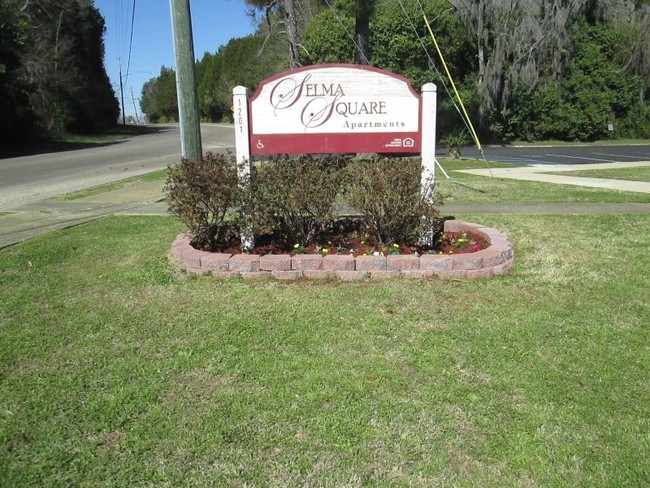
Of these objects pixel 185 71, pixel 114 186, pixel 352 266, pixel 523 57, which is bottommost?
pixel 352 266

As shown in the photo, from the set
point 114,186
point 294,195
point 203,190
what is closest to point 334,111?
point 294,195

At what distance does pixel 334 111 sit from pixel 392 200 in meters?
1.16

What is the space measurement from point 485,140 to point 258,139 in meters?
31.1

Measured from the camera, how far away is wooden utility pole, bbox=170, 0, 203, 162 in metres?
6.98

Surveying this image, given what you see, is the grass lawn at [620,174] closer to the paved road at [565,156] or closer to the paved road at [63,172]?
the paved road at [565,156]

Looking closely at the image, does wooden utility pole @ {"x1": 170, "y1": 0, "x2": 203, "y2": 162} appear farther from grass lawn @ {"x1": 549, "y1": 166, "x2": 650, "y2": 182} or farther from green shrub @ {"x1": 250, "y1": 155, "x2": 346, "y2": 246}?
grass lawn @ {"x1": 549, "y1": 166, "x2": 650, "y2": 182}

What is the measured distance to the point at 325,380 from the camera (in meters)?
3.26

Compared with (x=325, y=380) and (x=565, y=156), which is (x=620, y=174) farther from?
(x=325, y=380)

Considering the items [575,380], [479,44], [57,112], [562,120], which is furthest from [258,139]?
[57,112]

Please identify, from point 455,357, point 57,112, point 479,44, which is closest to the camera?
point 455,357

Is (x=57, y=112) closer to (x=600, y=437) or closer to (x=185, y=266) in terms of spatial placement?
(x=185, y=266)

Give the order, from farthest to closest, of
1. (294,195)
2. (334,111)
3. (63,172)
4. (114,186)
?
1. (63,172)
2. (114,186)
3. (334,111)
4. (294,195)

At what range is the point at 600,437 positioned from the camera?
8.87 feet

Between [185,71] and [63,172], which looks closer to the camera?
[185,71]
